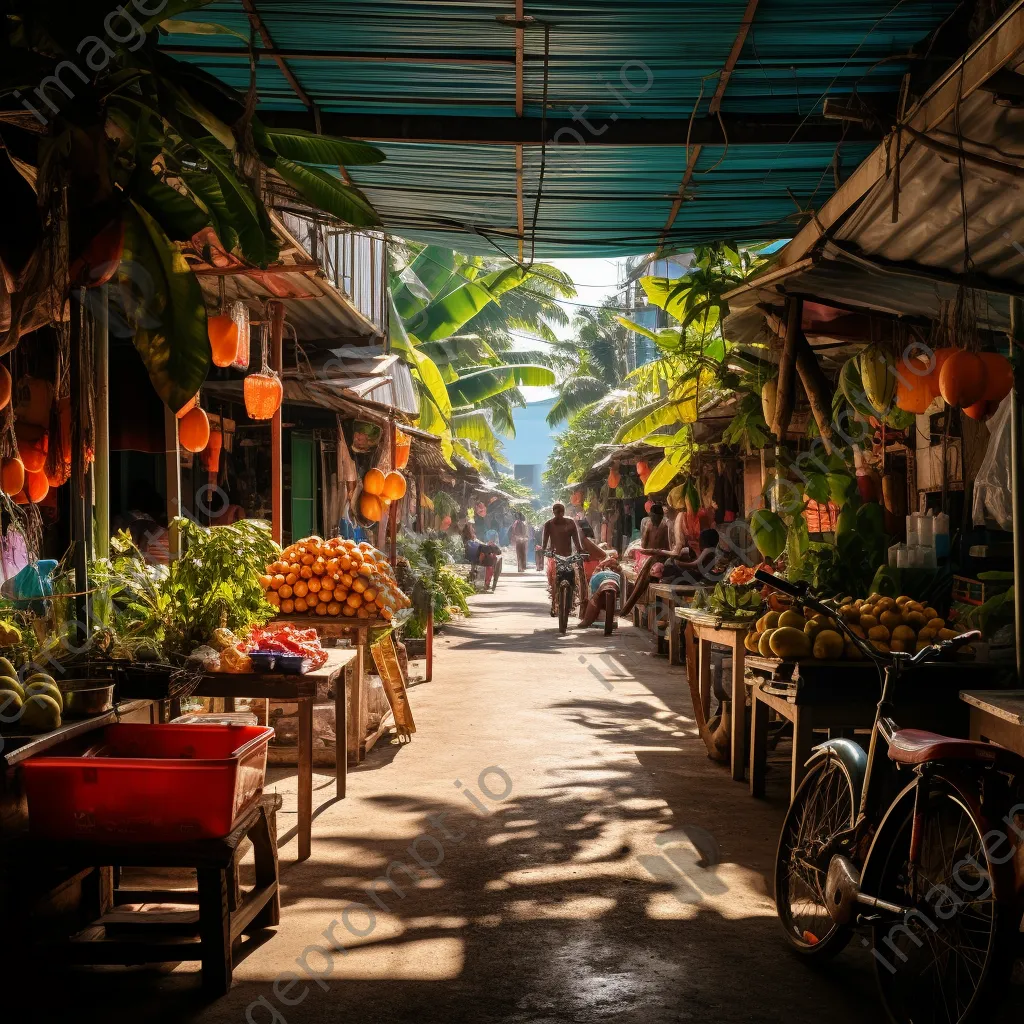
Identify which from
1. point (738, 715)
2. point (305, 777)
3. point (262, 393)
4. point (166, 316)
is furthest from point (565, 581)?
point (166, 316)

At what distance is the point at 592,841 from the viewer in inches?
215

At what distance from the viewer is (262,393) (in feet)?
25.5

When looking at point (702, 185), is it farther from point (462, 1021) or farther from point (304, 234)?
point (304, 234)

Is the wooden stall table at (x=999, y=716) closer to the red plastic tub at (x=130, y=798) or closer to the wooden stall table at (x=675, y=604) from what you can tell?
the red plastic tub at (x=130, y=798)

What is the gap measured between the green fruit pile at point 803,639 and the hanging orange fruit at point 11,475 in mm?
4197

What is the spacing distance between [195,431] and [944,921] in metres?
5.68

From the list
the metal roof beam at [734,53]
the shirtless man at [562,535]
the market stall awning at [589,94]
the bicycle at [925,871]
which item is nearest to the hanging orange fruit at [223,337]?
the market stall awning at [589,94]

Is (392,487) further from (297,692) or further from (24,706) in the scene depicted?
(24,706)

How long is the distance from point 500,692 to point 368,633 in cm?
300

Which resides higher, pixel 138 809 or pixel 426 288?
pixel 426 288

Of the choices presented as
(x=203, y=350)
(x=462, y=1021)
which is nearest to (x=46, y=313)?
(x=203, y=350)

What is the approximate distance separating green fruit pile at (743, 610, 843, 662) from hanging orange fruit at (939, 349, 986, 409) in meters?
1.31

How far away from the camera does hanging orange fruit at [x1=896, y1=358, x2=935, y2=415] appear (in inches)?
219

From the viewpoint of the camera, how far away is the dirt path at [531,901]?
11.7ft
